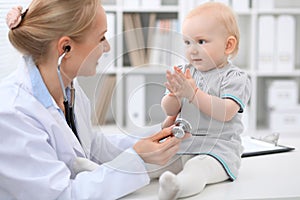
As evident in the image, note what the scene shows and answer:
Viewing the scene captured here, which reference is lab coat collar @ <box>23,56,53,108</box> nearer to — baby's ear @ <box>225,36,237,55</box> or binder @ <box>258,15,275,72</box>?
baby's ear @ <box>225,36,237,55</box>

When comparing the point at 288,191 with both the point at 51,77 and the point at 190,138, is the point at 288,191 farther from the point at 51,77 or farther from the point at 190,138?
the point at 51,77

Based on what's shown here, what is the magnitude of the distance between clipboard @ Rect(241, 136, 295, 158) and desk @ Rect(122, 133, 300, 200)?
63 mm

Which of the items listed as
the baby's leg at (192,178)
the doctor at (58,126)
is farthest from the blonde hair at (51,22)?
the baby's leg at (192,178)

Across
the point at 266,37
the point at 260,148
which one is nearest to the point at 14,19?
the point at 260,148

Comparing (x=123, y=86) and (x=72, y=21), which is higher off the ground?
(x=72, y=21)

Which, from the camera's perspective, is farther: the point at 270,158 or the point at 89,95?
the point at 270,158

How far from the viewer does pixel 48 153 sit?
102 centimetres

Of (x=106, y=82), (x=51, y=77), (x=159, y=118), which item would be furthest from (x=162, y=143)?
(x=51, y=77)

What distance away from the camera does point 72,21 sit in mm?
1042

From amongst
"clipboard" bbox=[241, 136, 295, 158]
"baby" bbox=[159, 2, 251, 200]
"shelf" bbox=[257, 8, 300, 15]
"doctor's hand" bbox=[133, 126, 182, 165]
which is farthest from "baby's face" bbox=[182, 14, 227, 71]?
"shelf" bbox=[257, 8, 300, 15]

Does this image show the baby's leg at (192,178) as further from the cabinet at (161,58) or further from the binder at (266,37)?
the binder at (266,37)

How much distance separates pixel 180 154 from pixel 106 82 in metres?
0.23

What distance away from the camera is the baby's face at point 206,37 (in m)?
1.10

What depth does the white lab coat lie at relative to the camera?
3.22ft
